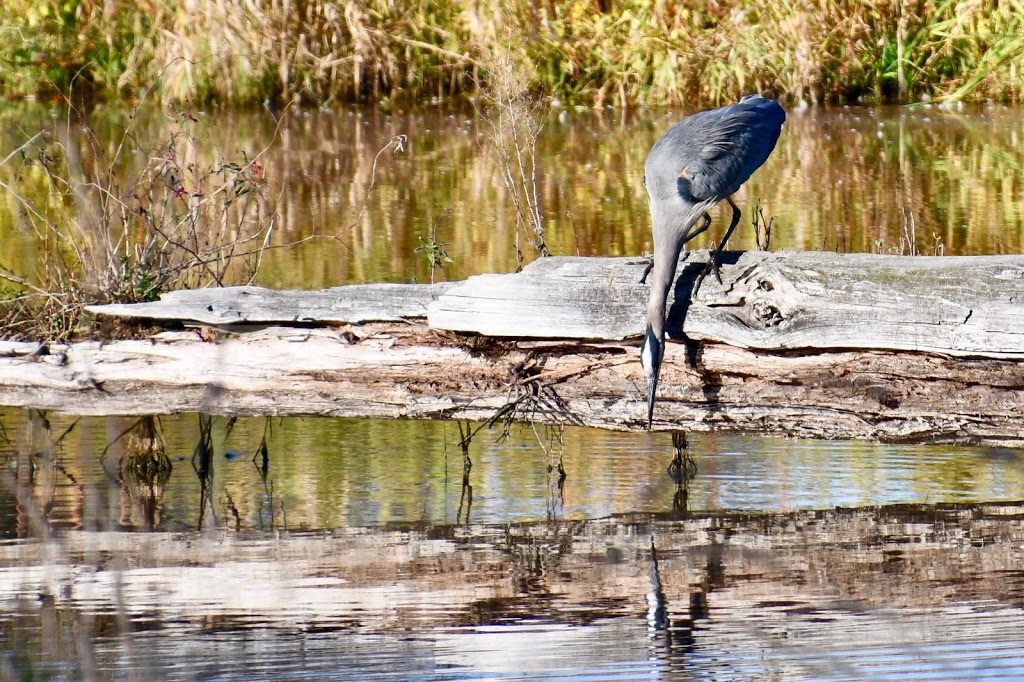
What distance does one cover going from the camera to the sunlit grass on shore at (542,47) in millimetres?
13328

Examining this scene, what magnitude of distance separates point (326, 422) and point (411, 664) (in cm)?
242

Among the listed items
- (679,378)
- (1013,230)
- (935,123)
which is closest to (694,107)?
(935,123)

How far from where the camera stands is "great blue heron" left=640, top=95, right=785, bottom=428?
167 inches

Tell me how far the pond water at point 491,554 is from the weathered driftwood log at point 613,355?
0.38 m

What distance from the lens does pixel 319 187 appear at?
412 inches

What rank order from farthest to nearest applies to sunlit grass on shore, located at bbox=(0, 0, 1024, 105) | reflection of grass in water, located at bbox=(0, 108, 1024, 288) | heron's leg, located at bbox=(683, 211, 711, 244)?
sunlit grass on shore, located at bbox=(0, 0, 1024, 105)
reflection of grass in water, located at bbox=(0, 108, 1024, 288)
heron's leg, located at bbox=(683, 211, 711, 244)

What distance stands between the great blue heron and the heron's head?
0.16 feet

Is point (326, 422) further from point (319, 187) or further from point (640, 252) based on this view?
point (319, 187)

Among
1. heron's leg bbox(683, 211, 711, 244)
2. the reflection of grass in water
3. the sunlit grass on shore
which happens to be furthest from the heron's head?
the sunlit grass on shore

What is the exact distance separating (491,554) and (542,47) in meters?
10.9

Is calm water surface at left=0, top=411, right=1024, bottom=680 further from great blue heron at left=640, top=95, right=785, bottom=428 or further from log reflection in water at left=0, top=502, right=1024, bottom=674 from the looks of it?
great blue heron at left=640, top=95, right=785, bottom=428

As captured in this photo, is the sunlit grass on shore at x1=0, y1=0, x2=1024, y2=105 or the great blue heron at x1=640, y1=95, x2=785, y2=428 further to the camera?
the sunlit grass on shore at x1=0, y1=0, x2=1024, y2=105

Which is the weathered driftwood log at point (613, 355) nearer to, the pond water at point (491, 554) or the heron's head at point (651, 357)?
the heron's head at point (651, 357)

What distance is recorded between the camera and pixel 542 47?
1431 cm
